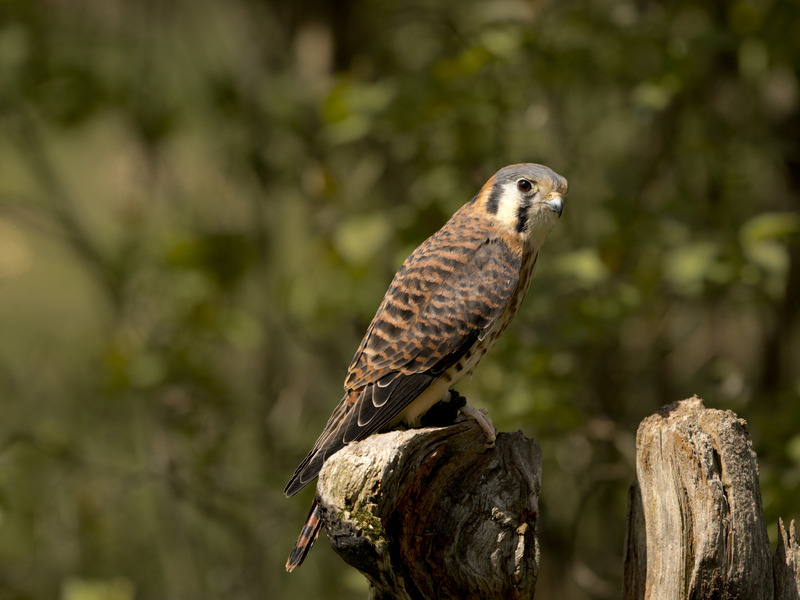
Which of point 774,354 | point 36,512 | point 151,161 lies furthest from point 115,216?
point 774,354

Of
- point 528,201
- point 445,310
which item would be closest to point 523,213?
point 528,201

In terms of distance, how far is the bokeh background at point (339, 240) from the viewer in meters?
4.15

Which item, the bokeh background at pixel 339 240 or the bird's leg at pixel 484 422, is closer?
the bird's leg at pixel 484 422

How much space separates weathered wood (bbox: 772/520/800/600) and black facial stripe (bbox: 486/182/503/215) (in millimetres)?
1542

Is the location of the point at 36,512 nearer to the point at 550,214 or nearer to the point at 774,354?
the point at 550,214

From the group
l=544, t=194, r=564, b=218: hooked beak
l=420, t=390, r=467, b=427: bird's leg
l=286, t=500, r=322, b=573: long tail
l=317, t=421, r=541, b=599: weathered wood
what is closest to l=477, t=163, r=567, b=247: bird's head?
l=544, t=194, r=564, b=218: hooked beak

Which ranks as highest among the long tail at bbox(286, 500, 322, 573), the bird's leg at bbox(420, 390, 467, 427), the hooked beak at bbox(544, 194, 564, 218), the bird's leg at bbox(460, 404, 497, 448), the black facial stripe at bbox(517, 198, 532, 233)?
the hooked beak at bbox(544, 194, 564, 218)

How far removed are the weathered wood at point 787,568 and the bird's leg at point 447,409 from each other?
116 centimetres

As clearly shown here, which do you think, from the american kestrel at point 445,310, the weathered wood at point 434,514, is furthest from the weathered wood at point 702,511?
the american kestrel at point 445,310

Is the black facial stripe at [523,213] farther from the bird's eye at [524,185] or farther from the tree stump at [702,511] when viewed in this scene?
the tree stump at [702,511]

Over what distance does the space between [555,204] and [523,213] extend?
133 mm

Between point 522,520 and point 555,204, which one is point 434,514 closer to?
point 522,520

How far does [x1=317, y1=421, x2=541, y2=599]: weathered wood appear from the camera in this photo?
2.23 metres

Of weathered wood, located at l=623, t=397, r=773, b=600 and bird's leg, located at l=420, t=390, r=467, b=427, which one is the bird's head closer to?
bird's leg, located at l=420, t=390, r=467, b=427
